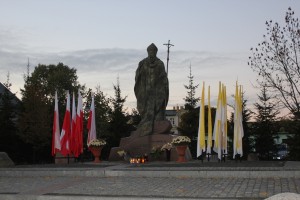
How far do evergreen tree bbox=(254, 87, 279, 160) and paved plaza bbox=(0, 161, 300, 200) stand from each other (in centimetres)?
2457

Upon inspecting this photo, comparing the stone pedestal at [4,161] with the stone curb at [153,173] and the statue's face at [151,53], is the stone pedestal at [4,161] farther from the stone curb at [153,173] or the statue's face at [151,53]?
the statue's face at [151,53]

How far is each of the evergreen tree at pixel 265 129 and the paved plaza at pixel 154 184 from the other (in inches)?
967

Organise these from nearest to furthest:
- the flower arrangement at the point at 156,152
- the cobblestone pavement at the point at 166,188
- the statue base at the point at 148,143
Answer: the cobblestone pavement at the point at 166,188, the flower arrangement at the point at 156,152, the statue base at the point at 148,143

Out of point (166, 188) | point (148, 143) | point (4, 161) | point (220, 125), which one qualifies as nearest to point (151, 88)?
point (148, 143)

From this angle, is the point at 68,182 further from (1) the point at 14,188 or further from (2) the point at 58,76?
(2) the point at 58,76

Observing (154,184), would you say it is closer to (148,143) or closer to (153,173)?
(153,173)

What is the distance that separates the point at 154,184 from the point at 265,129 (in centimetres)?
2731

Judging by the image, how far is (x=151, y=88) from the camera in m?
23.6

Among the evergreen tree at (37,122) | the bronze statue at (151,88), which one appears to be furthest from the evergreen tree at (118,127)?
the bronze statue at (151,88)

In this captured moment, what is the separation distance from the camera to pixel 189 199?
9281mm

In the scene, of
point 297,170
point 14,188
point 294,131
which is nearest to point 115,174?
point 14,188

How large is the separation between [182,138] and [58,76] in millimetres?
35535

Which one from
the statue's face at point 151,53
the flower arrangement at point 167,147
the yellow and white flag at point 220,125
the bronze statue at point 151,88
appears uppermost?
the statue's face at point 151,53

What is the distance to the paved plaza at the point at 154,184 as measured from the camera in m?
10.2
